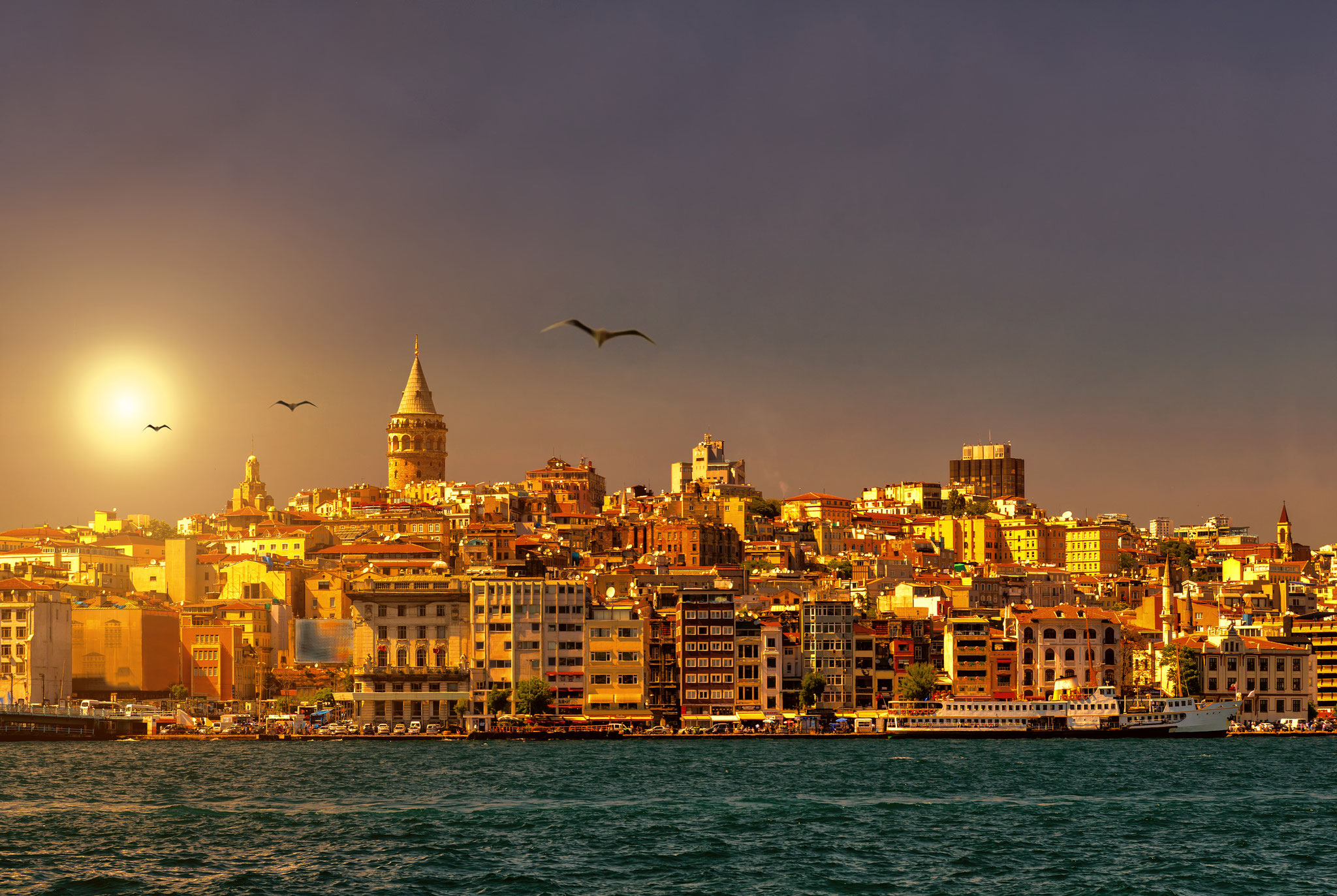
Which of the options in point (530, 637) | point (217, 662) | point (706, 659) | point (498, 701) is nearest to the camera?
point (498, 701)

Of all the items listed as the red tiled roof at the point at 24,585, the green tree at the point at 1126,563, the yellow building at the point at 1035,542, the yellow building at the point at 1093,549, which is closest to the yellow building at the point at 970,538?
the yellow building at the point at 1035,542

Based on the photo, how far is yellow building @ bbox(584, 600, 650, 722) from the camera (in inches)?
3529

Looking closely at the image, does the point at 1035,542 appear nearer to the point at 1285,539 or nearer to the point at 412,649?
the point at 1285,539

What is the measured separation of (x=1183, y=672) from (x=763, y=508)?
212 ft

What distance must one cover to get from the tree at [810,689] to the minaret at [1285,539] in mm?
85294

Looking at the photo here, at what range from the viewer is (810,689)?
91.8 m

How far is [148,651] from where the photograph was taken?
334 ft

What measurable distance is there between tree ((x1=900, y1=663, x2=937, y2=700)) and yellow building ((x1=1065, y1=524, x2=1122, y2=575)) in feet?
217

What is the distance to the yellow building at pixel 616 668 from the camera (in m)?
89.6

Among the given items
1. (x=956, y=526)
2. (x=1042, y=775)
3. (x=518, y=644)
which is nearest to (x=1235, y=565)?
(x=956, y=526)

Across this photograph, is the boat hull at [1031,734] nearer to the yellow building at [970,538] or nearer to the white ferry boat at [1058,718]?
the white ferry boat at [1058,718]

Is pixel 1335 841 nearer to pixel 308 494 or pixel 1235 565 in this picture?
pixel 1235 565

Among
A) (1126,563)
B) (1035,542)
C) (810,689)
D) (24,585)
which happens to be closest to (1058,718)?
(810,689)

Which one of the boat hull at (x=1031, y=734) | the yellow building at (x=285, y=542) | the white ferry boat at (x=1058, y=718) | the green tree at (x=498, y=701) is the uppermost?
the yellow building at (x=285, y=542)
